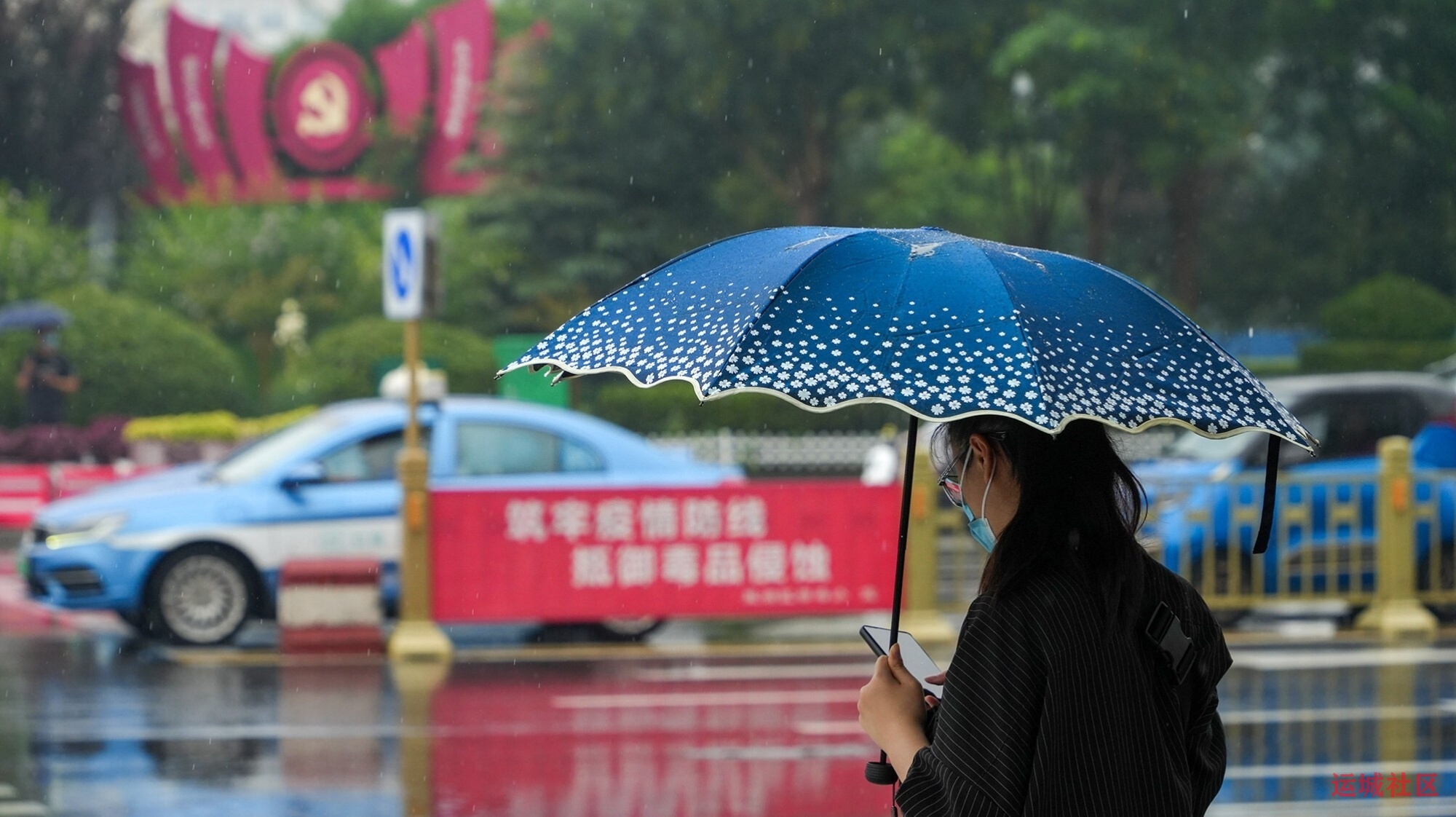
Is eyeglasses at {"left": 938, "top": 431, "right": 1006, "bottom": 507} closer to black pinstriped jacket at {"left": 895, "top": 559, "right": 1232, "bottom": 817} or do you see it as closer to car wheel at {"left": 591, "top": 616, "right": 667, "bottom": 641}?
black pinstriped jacket at {"left": 895, "top": 559, "right": 1232, "bottom": 817}

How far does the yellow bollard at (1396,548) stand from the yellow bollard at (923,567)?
2989mm

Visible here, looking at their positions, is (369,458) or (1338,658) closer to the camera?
(1338,658)

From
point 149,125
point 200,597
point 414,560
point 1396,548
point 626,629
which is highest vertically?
point 149,125

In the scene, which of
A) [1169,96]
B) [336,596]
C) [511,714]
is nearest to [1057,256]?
[511,714]

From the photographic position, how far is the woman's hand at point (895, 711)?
93.3 inches

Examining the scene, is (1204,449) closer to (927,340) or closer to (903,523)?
(903,523)

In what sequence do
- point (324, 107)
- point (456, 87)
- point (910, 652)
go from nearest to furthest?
point (910, 652)
point (456, 87)
point (324, 107)

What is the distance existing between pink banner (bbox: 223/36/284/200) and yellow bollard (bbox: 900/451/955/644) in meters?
28.9

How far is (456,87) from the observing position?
36.2 m

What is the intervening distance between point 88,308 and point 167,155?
11.5 meters

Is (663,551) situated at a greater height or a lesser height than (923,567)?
greater

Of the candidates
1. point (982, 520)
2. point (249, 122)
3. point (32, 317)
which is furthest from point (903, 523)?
point (249, 122)

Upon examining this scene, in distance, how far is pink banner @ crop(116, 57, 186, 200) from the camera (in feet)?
118

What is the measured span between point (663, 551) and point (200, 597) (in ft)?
9.42
